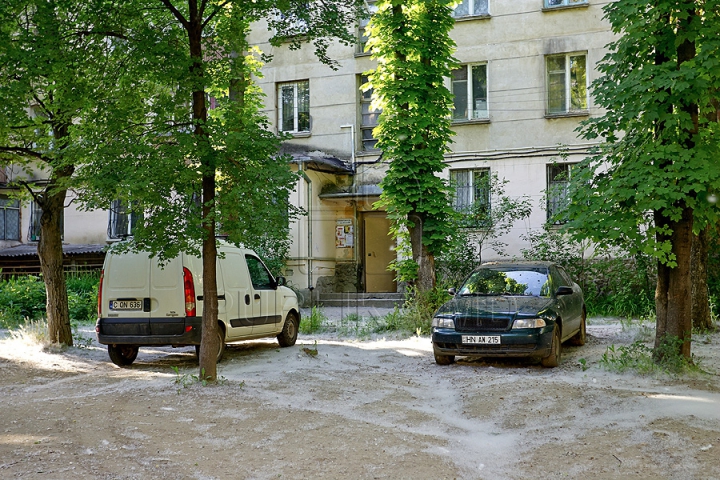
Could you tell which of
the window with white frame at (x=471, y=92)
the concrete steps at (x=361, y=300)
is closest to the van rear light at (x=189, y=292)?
the concrete steps at (x=361, y=300)

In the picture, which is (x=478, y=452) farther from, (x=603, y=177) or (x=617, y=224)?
(x=603, y=177)

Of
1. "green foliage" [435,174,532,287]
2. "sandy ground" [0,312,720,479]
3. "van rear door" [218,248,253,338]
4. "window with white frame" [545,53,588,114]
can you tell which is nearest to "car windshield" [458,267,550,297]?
"sandy ground" [0,312,720,479]

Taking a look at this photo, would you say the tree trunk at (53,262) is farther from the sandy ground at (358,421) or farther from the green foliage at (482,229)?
the green foliage at (482,229)

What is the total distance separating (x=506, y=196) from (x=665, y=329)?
483 inches

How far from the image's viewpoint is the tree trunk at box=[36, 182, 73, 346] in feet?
43.1

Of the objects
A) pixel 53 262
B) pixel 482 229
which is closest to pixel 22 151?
pixel 53 262

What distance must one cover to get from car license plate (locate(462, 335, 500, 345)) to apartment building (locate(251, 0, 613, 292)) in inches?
425

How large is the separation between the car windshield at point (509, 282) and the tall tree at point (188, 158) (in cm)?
402

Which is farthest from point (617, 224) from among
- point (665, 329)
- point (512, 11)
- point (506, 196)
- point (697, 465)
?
point (512, 11)

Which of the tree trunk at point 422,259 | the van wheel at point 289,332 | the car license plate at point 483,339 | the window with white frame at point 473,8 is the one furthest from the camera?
the window with white frame at point 473,8

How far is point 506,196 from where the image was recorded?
22.0 m

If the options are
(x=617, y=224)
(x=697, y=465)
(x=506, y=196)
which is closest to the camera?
(x=697, y=465)

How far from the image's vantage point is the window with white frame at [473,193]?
2083 centimetres

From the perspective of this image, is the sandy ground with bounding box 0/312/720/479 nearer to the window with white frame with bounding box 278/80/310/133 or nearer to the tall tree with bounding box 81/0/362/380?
the tall tree with bounding box 81/0/362/380
